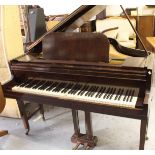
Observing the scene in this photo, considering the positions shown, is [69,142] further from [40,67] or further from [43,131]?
[40,67]

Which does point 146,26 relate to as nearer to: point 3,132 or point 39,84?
point 39,84

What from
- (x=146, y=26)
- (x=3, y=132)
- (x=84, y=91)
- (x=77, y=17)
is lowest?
(x=3, y=132)

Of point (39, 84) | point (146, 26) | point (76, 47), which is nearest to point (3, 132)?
point (39, 84)

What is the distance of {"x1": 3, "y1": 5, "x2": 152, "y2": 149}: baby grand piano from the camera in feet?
5.89

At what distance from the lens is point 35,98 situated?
2139 millimetres

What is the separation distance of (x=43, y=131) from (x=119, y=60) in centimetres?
144

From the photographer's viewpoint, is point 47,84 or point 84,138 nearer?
point 47,84

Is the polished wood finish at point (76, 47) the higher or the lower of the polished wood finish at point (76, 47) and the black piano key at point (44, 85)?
the higher

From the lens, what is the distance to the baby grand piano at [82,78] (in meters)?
1.80

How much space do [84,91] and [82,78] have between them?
13 centimetres

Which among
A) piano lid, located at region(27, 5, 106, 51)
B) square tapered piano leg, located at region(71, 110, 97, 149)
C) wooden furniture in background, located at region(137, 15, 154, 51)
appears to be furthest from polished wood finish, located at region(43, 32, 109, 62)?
wooden furniture in background, located at region(137, 15, 154, 51)

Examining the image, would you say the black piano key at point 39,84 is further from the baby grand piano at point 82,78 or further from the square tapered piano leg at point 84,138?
the square tapered piano leg at point 84,138

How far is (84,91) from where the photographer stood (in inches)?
79.2

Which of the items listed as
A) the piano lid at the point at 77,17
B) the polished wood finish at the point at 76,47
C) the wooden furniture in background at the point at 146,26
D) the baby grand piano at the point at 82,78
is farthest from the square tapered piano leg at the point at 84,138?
the wooden furniture in background at the point at 146,26
